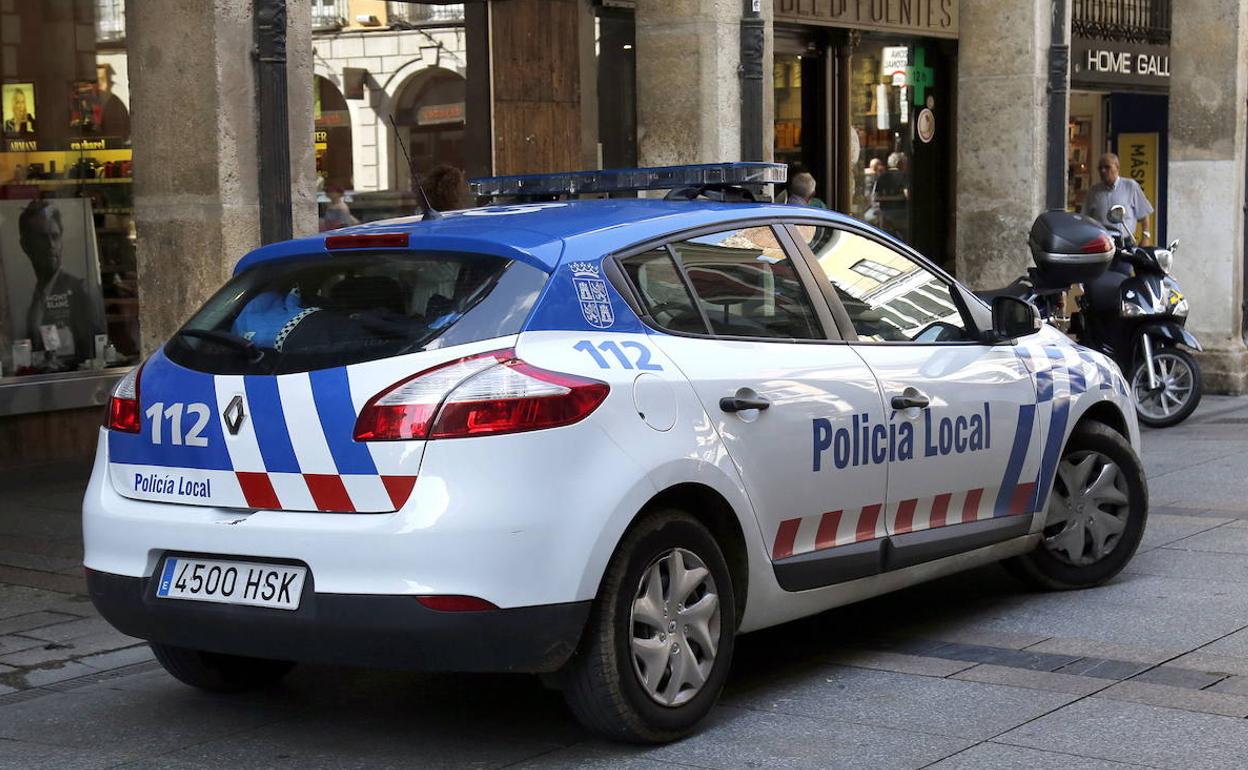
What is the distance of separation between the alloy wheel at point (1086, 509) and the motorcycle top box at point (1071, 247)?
3.54 m

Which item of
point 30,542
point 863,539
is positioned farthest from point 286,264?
point 30,542

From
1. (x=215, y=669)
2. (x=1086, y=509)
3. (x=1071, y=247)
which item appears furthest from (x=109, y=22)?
(x=1086, y=509)

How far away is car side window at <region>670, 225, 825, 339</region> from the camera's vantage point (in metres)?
5.40

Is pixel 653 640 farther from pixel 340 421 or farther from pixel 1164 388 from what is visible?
pixel 1164 388

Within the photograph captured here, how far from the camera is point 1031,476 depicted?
21.7 feet

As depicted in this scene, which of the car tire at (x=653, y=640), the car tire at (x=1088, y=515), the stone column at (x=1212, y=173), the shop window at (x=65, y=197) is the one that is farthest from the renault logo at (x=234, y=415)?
the stone column at (x=1212, y=173)

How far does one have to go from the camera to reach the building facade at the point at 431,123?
892cm

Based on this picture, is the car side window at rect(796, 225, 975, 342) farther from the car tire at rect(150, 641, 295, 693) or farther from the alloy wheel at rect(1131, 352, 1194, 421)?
the alloy wheel at rect(1131, 352, 1194, 421)

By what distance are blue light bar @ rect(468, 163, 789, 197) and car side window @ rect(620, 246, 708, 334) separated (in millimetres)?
642

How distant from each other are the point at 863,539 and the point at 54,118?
23.8 feet

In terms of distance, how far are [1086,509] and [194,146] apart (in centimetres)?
458

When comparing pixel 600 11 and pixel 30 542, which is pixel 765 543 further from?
pixel 600 11

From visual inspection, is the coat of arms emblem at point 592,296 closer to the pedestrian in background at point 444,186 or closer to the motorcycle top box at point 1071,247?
the pedestrian in background at point 444,186

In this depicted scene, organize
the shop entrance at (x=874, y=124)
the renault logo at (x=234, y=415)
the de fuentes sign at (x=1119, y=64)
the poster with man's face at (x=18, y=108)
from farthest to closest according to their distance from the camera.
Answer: the de fuentes sign at (x=1119, y=64)
the shop entrance at (x=874, y=124)
the poster with man's face at (x=18, y=108)
the renault logo at (x=234, y=415)
